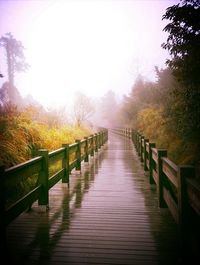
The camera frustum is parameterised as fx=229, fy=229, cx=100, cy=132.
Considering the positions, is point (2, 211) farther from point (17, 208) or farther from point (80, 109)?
point (80, 109)

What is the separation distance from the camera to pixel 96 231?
371 centimetres

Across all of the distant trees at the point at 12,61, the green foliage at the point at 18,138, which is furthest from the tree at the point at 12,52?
the green foliage at the point at 18,138

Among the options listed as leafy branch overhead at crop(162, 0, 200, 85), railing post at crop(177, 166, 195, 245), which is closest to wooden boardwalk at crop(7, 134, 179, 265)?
railing post at crop(177, 166, 195, 245)

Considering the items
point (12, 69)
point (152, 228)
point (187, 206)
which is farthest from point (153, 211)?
point (12, 69)

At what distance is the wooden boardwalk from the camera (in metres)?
2.96

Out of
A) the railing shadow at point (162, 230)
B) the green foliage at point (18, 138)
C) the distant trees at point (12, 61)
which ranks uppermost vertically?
the distant trees at point (12, 61)

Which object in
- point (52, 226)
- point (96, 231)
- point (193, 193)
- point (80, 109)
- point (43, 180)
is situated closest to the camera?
point (193, 193)

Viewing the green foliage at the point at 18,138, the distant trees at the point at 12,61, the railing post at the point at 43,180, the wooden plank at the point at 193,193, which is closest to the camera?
the wooden plank at the point at 193,193

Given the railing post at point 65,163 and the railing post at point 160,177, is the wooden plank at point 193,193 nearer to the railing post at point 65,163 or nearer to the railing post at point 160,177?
the railing post at point 160,177

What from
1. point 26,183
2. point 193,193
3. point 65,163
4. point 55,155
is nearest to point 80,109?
point 65,163

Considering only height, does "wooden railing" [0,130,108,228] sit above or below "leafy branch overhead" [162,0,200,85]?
below

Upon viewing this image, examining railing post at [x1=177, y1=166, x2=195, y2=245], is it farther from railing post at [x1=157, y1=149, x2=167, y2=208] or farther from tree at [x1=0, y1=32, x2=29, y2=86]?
tree at [x1=0, y1=32, x2=29, y2=86]

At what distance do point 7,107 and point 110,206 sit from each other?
17.6 ft

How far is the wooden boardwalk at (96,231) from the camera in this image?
9.71 ft
